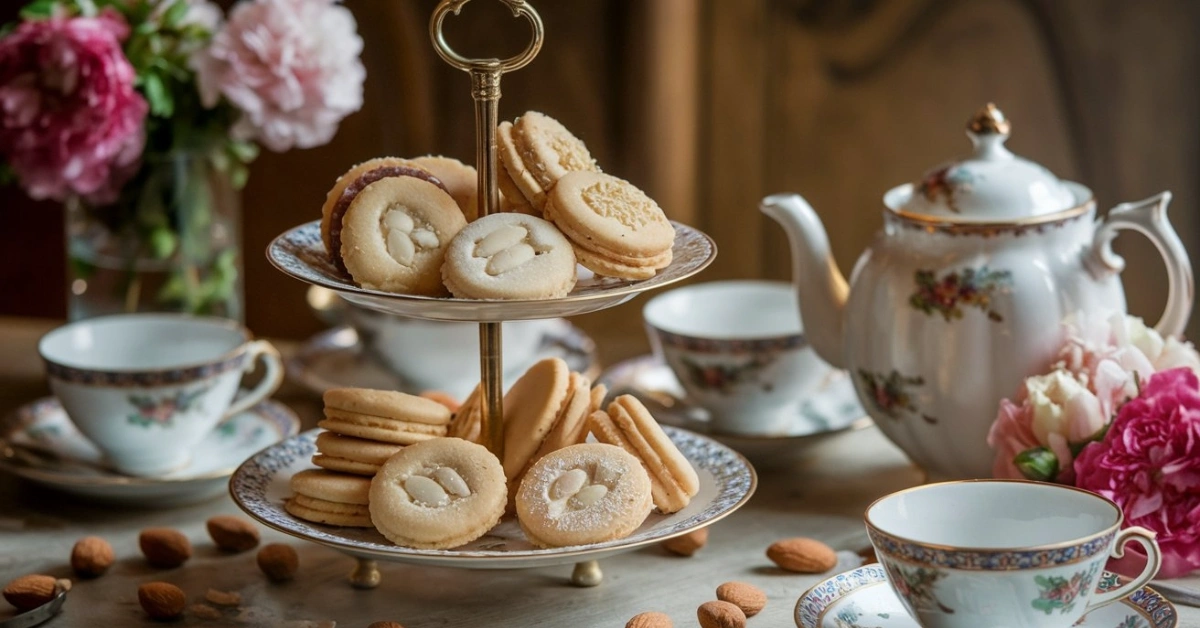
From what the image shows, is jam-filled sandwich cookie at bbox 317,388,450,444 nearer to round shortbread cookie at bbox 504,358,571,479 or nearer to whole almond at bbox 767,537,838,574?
round shortbread cookie at bbox 504,358,571,479

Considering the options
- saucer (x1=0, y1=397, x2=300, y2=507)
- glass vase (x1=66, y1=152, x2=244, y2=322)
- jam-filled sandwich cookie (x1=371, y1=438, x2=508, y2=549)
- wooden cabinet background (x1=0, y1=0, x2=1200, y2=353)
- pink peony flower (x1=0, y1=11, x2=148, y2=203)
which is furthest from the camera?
wooden cabinet background (x1=0, y1=0, x2=1200, y2=353)

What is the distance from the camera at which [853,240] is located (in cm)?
233

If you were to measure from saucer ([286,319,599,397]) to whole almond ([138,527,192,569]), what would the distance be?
381 mm

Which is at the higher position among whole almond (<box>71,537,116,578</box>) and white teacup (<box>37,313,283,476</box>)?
white teacup (<box>37,313,283,476</box>)

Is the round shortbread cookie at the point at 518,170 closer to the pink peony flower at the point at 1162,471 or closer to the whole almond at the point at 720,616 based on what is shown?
the whole almond at the point at 720,616

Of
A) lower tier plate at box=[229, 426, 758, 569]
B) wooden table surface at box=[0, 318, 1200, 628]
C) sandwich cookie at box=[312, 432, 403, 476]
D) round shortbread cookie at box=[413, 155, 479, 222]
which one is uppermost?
round shortbread cookie at box=[413, 155, 479, 222]

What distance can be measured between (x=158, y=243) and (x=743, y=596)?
774 mm

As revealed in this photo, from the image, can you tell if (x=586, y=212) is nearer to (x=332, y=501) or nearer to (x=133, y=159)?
(x=332, y=501)

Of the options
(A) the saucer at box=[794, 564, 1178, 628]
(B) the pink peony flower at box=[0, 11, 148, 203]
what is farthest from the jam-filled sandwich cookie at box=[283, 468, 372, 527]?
(B) the pink peony flower at box=[0, 11, 148, 203]

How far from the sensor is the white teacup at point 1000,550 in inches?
31.9

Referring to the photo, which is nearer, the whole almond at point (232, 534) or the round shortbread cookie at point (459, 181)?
the round shortbread cookie at point (459, 181)

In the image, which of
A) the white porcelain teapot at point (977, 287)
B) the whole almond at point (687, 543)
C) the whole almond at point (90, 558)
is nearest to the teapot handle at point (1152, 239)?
the white porcelain teapot at point (977, 287)

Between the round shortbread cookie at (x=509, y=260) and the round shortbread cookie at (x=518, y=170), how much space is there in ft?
0.09

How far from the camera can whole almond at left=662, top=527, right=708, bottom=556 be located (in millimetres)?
1105
